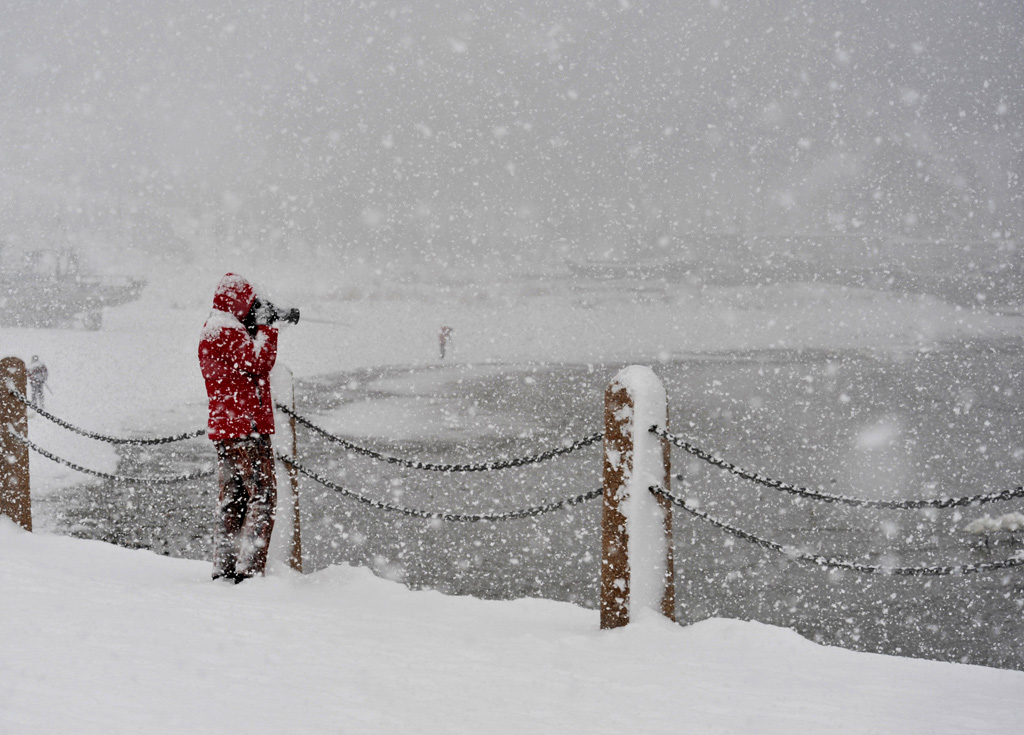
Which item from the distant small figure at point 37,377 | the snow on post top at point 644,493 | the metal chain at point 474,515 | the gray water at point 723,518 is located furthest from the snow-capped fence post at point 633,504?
the distant small figure at point 37,377

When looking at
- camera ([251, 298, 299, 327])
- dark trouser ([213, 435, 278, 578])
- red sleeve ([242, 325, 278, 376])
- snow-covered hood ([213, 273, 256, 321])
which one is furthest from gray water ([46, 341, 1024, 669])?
snow-covered hood ([213, 273, 256, 321])

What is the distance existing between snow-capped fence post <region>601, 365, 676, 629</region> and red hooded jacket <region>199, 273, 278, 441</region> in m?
2.03

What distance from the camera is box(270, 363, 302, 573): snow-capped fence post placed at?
5445 millimetres

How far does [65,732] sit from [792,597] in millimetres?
6439

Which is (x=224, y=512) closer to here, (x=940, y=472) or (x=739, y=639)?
(x=739, y=639)

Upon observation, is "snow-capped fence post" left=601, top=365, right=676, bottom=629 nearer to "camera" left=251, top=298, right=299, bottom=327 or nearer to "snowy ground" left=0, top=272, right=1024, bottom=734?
"snowy ground" left=0, top=272, right=1024, bottom=734

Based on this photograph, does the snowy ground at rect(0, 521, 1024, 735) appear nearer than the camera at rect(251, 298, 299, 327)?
Yes

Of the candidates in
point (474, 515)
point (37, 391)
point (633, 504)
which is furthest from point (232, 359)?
point (37, 391)

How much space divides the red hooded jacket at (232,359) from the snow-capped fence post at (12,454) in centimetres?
267

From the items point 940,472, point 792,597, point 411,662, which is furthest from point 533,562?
point 940,472

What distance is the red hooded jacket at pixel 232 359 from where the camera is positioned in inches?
188

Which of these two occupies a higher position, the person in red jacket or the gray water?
the person in red jacket

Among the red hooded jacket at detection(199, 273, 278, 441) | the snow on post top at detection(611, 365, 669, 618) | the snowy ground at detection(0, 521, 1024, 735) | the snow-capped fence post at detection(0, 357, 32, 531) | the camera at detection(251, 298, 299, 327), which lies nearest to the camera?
the snowy ground at detection(0, 521, 1024, 735)

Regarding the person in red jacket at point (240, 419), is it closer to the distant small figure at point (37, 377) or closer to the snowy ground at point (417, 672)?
the snowy ground at point (417, 672)
